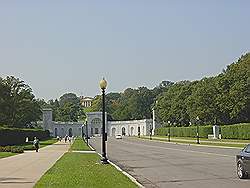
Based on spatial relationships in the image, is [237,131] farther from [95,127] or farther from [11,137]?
[95,127]

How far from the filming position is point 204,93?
111m

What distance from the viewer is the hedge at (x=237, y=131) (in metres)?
80.1

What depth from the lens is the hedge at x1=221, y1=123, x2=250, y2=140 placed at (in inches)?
3155

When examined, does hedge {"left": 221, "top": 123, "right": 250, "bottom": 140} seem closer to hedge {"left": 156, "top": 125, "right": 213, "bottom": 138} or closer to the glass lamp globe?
hedge {"left": 156, "top": 125, "right": 213, "bottom": 138}

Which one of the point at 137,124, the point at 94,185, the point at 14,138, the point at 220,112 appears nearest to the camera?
the point at 94,185

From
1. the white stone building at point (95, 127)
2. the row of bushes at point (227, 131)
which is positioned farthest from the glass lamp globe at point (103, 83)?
the white stone building at point (95, 127)

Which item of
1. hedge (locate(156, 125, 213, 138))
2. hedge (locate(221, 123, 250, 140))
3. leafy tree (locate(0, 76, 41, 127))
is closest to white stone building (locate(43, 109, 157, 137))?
hedge (locate(156, 125, 213, 138))

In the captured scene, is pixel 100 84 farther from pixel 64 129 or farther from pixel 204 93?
pixel 64 129

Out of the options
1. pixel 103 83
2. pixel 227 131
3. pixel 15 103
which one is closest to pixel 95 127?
pixel 15 103

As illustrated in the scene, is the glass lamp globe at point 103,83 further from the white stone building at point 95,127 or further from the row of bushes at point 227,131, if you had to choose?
the white stone building at point 95,127

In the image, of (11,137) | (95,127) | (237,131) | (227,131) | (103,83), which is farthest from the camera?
(95,127)

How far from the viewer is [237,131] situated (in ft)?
276

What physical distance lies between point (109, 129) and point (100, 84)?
165 metres

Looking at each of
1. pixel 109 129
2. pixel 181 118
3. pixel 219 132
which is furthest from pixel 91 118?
pixel 219 132
